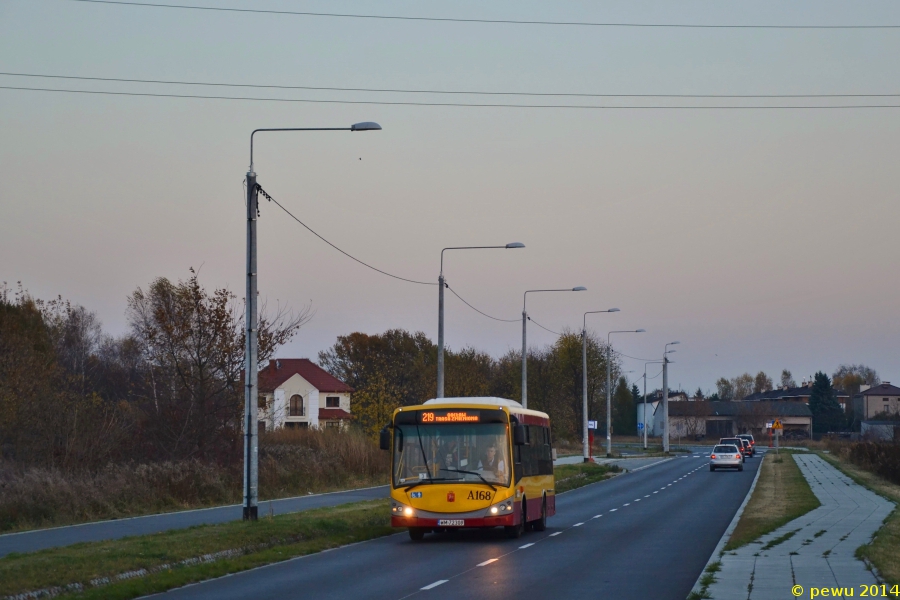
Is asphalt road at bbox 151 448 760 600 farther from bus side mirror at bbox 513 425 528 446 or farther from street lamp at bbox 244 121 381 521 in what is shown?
street lamp at bbox 244 121 381 521

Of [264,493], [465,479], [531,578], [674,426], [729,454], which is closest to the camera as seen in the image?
[531,578]

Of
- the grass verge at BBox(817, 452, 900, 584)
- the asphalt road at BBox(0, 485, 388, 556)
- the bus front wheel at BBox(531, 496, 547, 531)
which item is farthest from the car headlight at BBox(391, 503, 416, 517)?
the grass verge at BBox(817, 452, 900, 584)

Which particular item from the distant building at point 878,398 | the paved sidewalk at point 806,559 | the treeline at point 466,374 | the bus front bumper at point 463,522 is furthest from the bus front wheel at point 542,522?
the distant building at point 878,398

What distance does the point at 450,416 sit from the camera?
21516mm

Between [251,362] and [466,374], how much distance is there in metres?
61.8

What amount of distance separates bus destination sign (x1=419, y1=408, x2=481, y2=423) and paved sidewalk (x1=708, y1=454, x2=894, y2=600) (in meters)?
5.81

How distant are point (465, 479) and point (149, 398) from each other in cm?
1863

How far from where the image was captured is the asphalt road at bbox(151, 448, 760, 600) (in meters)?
13.7

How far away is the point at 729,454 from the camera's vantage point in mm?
60938

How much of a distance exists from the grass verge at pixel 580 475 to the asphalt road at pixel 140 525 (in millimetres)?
12725

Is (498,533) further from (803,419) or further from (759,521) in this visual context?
(803,419)

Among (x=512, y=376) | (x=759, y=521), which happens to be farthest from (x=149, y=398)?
(x=512, y=376)

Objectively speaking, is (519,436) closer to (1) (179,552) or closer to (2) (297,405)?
(1) (179,552)

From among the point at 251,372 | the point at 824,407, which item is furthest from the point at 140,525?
the point at 824,407
